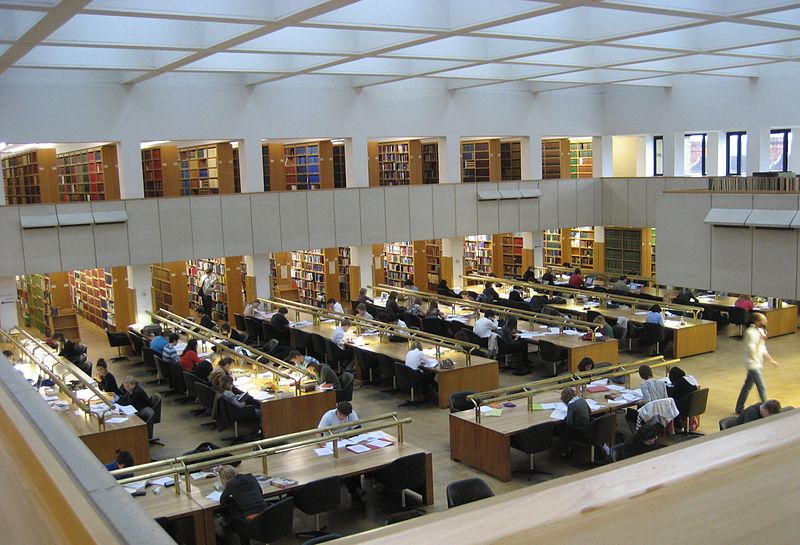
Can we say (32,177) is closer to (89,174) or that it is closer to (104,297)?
(89,174)

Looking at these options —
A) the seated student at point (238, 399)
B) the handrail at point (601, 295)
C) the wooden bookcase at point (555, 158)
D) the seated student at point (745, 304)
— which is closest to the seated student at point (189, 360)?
the seated student at point (238, 399)

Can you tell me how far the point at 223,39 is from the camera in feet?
36.2

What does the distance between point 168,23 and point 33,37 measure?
2.05 metres

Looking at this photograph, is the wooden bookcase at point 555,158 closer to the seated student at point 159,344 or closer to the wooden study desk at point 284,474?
the seated student at point 159,344

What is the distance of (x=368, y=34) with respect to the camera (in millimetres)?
12695

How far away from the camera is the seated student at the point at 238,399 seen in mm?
9836

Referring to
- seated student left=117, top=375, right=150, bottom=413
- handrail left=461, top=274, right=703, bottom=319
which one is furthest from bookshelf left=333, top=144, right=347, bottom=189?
seated student left=117, top=375, right=150, bottom=413

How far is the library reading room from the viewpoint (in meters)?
0.98

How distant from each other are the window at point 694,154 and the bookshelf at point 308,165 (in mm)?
9985

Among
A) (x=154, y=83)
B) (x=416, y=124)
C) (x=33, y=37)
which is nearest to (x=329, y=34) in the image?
(x=33, y=37)

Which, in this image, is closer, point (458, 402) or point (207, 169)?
point (458, 402)

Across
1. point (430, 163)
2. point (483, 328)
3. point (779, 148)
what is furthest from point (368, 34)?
point (779, 148)

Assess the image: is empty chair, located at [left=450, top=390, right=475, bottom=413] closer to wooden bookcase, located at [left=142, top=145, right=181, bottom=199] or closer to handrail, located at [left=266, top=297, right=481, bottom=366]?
handrail, located at [left=266, top=297, right=481, bottom=366]

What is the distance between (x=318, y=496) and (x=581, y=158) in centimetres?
1935
